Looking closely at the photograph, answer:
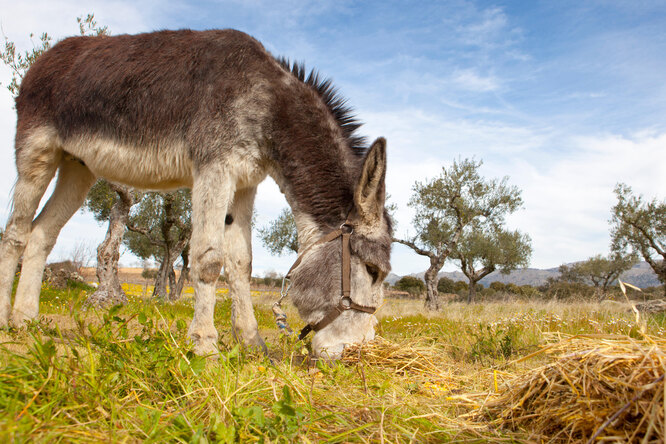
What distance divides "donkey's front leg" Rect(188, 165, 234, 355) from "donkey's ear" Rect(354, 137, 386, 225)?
1322mm

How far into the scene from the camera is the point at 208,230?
3943 millimetres

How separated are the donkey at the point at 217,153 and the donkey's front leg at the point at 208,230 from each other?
1 centimetres

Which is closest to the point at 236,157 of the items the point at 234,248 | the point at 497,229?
the point at 234,248

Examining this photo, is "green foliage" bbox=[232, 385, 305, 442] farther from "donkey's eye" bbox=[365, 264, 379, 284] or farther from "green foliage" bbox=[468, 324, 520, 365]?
"green foliage" bbox=[468, 324, 520, 365]

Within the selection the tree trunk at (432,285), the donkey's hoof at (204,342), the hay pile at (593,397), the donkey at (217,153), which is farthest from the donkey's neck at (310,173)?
the tree trunk at (432,285)

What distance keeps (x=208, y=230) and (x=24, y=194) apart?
126 inches

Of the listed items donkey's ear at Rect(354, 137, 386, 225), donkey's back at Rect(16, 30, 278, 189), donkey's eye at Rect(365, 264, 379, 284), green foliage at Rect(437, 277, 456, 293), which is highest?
donkey's back at Rect(16, 30, 278, 189)

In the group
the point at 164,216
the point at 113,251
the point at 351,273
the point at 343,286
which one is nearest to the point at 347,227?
the point at 351,273

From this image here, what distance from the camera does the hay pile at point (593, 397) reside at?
1512mm

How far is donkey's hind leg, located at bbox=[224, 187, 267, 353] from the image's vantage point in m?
4.50

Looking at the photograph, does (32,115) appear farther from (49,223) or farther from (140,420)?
(140,420)

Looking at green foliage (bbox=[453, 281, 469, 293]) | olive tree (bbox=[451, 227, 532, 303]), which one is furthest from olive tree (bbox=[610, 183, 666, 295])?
green foliage (bbox=[453, 281, 469, 293])

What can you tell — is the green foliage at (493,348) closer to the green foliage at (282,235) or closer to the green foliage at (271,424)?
the green foliage at (271,424)

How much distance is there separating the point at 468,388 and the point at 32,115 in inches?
235
